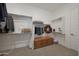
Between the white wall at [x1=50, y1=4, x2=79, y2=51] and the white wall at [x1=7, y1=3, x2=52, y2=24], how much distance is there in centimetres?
29

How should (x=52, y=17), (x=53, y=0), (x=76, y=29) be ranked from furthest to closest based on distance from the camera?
(x=52, y=17) → (x=76, y=29) → (x=53, y=0)

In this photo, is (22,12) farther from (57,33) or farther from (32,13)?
(57,33)

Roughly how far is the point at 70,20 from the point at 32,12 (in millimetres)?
1261

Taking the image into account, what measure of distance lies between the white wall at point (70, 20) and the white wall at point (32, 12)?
287 mm

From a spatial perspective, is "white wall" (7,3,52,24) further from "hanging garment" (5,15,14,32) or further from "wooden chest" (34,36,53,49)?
"wooden chest" (34,36,53,49)

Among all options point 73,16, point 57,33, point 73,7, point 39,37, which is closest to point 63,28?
point 57,33

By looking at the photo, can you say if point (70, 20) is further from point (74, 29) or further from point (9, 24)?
point (9, 24)

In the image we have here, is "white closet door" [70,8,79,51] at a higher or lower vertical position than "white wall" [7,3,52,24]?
lower

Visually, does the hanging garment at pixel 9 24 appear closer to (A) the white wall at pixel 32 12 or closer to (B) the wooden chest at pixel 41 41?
(A) the white wall at pixel 32 12

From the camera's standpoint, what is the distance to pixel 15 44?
7.18ft

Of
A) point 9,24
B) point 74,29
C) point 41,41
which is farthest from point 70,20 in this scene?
point 9,24

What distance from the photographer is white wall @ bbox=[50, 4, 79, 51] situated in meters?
2.05

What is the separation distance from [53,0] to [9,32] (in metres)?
1.79

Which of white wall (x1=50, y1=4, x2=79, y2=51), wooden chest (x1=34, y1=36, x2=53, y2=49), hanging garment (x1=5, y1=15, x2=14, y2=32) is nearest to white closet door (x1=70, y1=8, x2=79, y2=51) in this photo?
white wall (x1=50, y1=4, x2=79, y2=51)
